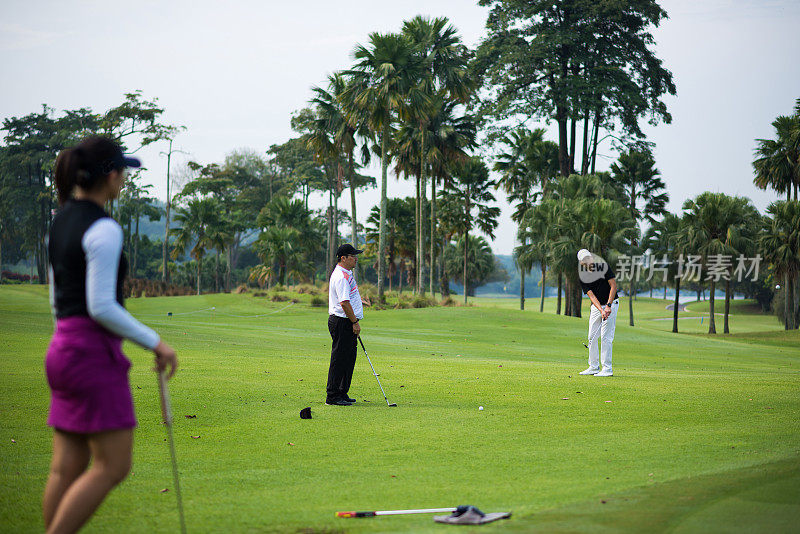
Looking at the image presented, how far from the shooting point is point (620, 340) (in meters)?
30.0

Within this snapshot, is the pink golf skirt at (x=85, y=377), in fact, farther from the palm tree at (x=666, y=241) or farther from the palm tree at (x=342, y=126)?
the palm tree at (x=666, y=241)

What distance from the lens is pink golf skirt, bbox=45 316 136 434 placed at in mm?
3480

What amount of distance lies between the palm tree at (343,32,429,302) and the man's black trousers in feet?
98.8

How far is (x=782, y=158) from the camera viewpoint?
178 ft

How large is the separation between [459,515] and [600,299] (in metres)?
9.43

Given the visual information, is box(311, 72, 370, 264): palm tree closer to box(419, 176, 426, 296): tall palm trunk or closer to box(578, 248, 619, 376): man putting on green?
box(419, 176, 426, 296): tall palm trunk

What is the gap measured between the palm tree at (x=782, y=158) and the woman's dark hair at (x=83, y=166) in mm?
Result: 58135

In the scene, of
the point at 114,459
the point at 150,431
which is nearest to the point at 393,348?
the point at 150,431

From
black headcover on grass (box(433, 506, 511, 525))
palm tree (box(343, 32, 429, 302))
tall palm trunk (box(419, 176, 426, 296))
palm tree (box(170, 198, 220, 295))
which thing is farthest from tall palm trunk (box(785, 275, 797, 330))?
black headcover on grass (box(433, 506, 511, 525))

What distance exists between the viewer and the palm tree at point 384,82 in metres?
40.4

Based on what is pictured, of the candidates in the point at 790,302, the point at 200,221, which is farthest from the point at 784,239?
the point at 200,221

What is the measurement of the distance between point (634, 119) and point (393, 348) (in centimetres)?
3798

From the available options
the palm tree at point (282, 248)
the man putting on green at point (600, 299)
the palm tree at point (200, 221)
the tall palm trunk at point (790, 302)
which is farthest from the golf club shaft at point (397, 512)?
the palm tree at point (200, 221)

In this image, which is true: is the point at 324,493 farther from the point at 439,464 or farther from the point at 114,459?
the point at 114,459
